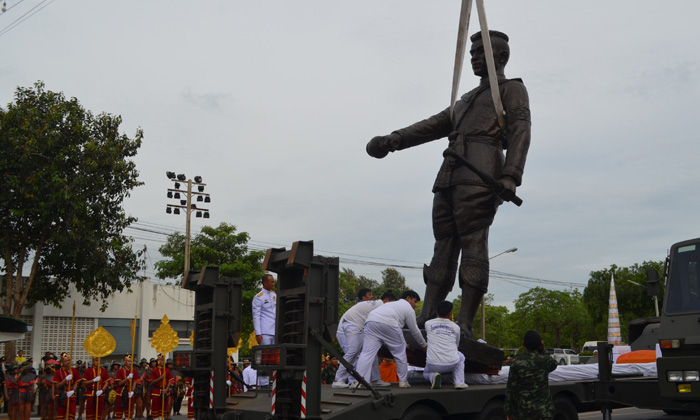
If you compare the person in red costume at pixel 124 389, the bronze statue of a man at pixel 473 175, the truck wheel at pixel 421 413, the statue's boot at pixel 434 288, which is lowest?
the person in red costume at pixel 124 389

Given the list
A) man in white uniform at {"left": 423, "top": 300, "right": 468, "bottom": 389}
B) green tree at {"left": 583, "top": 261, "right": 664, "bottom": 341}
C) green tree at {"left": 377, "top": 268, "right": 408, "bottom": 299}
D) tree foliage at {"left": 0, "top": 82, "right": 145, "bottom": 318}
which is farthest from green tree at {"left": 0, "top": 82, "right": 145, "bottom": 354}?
green tree at {"left": 377, "top": 268, "right": 408, "bottom": 299}

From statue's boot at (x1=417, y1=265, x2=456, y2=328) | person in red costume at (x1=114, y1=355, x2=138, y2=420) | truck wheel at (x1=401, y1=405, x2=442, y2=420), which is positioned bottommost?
person in red costume at (x1=114, y1=355, x2=138, y2=420)

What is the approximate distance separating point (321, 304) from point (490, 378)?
9.30 feet

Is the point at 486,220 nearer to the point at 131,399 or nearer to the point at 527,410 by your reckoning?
the point at 527,410

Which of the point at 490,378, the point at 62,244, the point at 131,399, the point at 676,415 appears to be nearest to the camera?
the point at 490,378

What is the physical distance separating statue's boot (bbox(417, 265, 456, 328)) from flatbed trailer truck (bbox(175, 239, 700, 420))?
1175 millimetres

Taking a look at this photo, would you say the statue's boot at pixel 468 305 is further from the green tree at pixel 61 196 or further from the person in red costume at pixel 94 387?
the green tree at pixel 61 196

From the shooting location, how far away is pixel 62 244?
22.4 meters

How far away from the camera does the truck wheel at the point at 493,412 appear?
24.5 ft

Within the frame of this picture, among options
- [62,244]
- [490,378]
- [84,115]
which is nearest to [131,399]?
[62,244]

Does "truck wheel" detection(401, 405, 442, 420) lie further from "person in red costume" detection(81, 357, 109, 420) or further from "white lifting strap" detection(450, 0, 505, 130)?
"person in red costume" detection(81, 357, 109, 420)

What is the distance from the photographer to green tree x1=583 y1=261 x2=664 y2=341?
48.4 meters

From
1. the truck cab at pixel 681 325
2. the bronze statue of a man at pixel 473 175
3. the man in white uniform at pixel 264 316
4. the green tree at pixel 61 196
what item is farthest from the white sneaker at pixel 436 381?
the green tree at pixel 61 196

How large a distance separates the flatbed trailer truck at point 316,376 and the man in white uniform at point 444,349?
0.24 m
